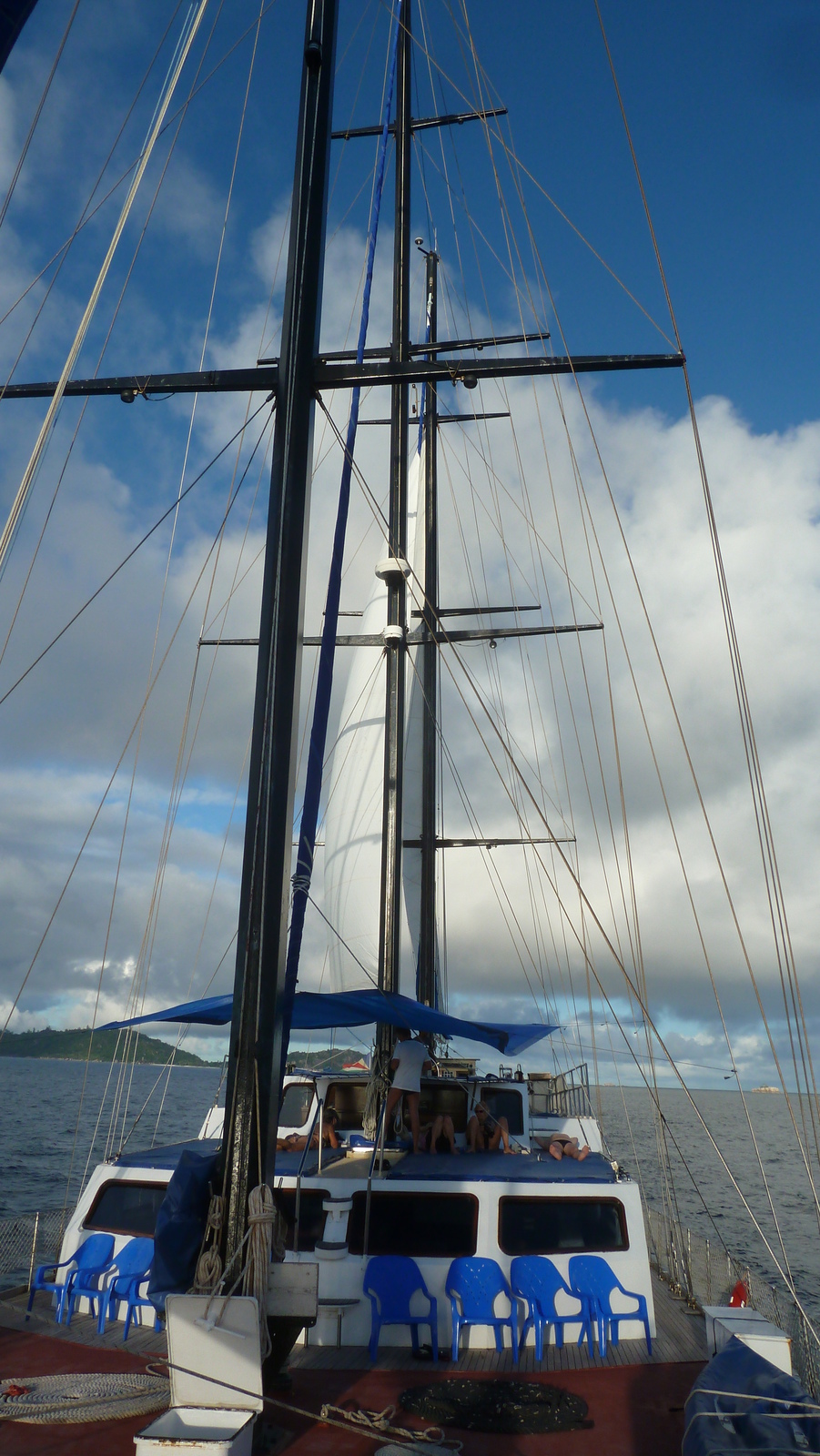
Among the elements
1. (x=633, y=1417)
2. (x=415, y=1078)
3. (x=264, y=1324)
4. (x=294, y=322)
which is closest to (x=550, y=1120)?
(x=415, y=1078)

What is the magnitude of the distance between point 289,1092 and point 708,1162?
143 ft

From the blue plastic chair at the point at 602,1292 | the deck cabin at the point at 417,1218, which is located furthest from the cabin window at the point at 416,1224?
the blue plastic chair at the point at 602,1292

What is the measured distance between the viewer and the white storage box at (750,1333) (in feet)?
17.3

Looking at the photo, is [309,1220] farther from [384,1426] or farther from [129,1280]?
[384,1426]

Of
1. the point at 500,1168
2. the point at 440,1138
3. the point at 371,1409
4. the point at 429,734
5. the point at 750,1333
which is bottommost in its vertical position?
the point at 371,1409

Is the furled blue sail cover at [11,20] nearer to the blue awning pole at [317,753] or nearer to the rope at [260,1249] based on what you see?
the blue awning pole at [317,753]

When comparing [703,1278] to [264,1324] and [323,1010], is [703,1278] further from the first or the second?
[264,1324]

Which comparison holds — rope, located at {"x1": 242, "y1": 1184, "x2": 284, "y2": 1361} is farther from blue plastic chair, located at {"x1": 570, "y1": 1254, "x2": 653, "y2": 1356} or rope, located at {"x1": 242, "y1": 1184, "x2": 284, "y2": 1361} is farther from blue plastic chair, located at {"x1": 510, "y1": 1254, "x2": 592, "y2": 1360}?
blue plastic chair, located at {"x1": 570, "y1": 1254, "x2": 653, "y2": 1356}

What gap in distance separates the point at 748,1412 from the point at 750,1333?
1691 millimetres

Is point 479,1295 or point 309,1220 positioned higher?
point 309,1220

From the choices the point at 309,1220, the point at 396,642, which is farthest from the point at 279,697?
the point at 396,642

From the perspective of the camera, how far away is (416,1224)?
23.9 ft

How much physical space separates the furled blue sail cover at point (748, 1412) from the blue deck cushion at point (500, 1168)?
3.10 m

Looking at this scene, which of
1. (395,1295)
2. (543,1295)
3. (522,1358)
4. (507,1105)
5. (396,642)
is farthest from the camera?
(396,642)
